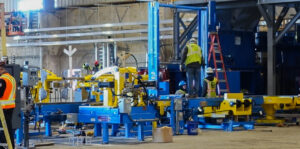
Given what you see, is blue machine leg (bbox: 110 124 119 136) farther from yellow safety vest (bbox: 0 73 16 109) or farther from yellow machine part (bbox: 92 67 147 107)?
yellow safety vest (bbox: 0 73 16 109)

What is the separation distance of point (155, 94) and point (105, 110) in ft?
9.19

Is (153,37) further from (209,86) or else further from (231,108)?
(231,108)

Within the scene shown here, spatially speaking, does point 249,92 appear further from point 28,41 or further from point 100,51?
point 28,41

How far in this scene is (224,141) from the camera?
14422 millimetres

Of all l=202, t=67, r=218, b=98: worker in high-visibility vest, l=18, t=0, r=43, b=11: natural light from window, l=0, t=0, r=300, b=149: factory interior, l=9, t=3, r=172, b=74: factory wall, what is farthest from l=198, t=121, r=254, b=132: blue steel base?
l=18, t=0, r=43, b=11: natural light from window

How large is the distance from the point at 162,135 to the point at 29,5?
900 inches

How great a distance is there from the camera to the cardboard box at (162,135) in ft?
46.7

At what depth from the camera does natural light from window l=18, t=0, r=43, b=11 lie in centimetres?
3478

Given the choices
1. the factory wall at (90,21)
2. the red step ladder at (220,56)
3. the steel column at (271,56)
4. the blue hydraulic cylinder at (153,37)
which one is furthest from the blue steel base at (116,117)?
the factory wall at (90,21)

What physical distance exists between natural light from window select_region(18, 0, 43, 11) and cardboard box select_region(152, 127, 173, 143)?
21660 mm

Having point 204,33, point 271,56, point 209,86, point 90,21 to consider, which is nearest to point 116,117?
point 209,86

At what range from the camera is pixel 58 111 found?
15328mm

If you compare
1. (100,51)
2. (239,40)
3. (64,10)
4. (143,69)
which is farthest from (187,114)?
(64,10)

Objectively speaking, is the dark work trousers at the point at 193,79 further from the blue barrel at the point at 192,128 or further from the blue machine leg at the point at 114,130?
the blue machine leg at the point at 114,130
